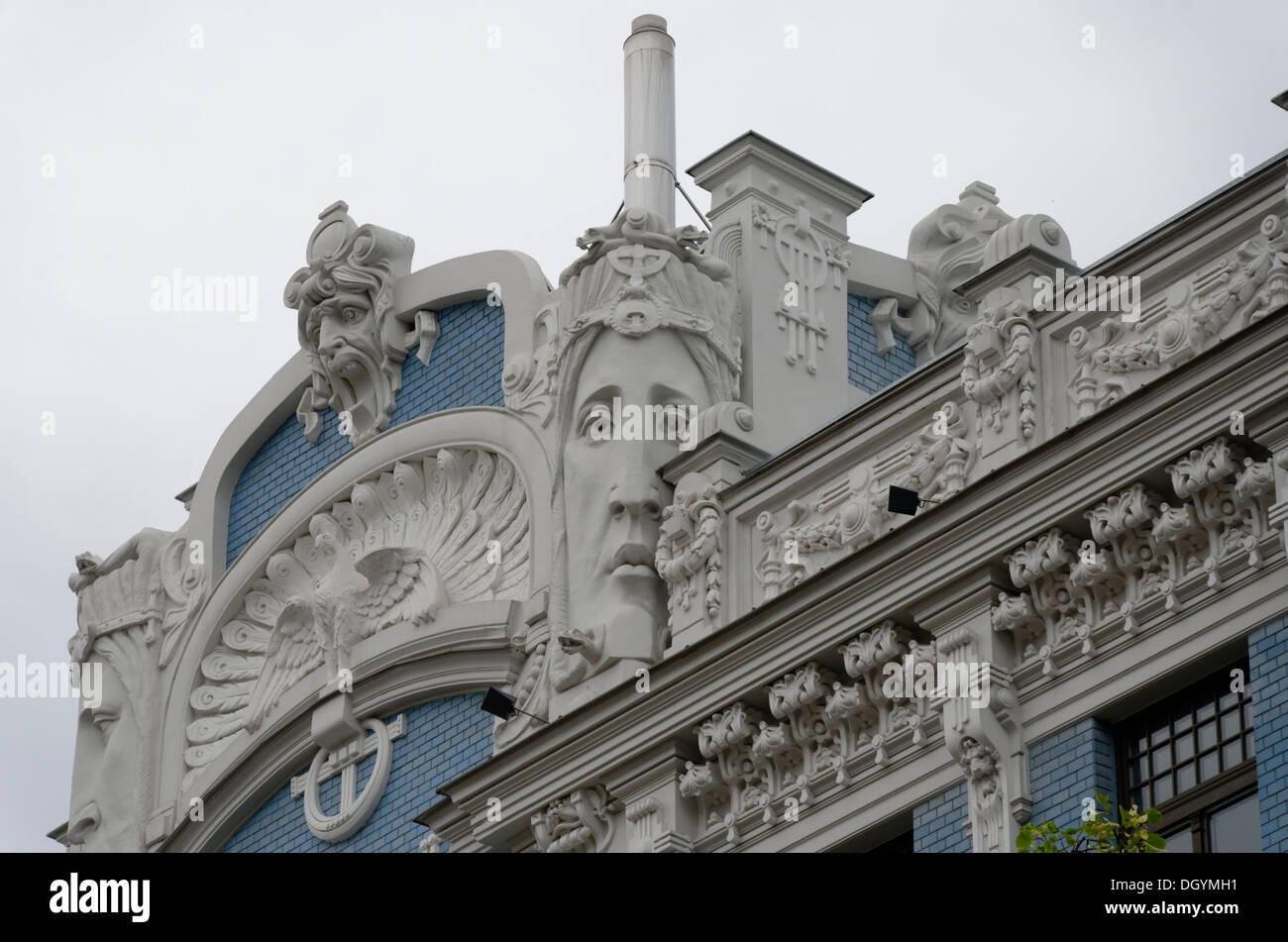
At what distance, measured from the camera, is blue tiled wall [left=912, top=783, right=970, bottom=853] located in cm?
1756

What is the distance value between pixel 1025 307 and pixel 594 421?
146 inches

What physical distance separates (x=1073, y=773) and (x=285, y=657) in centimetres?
834

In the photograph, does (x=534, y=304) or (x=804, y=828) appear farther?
(x=534, y=304)

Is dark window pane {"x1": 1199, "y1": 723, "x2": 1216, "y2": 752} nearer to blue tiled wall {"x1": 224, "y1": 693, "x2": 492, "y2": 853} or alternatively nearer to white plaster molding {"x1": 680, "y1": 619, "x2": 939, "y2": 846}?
white plaster molding {"x1": 680, "y1": 619, "x2": 939, "y2": 846}

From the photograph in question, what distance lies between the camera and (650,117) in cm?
2303

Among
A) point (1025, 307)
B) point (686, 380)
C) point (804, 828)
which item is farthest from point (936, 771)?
point (686, 380)

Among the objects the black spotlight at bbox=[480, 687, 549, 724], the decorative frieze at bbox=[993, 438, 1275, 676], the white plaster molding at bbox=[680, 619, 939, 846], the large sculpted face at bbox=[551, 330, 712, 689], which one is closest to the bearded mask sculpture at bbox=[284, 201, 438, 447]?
the large sculpted face at bbox=[551, 330, 712, 689]

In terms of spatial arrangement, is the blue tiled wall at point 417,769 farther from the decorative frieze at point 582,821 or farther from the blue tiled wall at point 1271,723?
the blue tiled wall at point 1271,723

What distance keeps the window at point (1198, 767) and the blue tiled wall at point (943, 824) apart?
38.1 inches

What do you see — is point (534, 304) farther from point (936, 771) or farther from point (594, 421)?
point (936, 771)

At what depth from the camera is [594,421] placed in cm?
2108

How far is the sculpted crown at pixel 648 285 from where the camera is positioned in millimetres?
21188

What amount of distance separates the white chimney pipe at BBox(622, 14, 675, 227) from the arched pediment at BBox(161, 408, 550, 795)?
6.01ft
